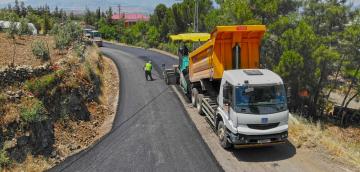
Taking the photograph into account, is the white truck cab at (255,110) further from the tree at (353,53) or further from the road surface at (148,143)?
the tree at (353,53)

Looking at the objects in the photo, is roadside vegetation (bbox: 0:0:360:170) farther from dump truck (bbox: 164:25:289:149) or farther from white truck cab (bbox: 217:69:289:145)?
white truck cab (bbox: 217:69:289:145)

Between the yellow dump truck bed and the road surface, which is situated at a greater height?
the yellow dump truck bed

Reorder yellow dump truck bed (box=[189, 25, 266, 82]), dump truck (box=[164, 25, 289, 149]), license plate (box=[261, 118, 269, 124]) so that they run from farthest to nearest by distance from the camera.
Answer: yellow dump truck bed (box=[189, 25, 266, 82]), dump truck (box=[164, 25, 289, 149]), license plate (box=[261, 118, 269, 124])

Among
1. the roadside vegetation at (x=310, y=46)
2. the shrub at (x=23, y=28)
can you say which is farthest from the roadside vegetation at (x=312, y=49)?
the shrub at (x=23, y=28)

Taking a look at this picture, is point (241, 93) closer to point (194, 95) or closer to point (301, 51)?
point (194, 95)

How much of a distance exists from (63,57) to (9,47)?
10.8 feet

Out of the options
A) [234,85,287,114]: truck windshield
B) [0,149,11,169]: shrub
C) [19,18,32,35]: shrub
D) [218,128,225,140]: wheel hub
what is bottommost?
[0,149,11,169]: shrub

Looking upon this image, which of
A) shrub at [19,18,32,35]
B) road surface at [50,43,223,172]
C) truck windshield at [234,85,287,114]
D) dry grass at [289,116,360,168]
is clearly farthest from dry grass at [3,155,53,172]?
shrub at [19,18,32,35]

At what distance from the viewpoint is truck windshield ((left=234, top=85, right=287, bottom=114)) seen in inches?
549

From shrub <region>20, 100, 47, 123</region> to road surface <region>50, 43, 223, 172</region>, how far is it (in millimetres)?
1998

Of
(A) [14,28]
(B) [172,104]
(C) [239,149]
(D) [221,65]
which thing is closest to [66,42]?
(A) [14,28]

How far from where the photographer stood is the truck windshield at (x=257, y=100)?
13945 millimetres

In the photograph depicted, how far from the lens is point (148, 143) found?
16141mm

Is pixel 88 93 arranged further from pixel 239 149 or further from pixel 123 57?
pixel 123 57
